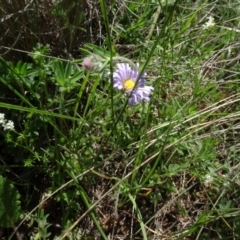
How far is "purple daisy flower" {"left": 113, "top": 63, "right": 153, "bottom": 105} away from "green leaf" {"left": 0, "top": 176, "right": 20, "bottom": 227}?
0.37 m

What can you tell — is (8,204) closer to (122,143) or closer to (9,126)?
(9,126)

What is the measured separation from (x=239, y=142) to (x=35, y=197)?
581 mm

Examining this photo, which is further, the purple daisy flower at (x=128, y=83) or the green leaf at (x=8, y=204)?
the green leaf at (x=8, y=204)

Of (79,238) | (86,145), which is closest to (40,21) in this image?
(86,145)

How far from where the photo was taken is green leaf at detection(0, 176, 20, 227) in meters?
1.29

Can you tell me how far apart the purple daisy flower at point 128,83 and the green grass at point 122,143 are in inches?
1.2

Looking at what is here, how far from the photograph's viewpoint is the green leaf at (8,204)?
1.29 meters

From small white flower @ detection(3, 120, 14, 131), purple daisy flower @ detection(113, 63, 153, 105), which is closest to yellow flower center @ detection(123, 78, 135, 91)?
purple daisy flower @ detection(113, 63, 153, 105)

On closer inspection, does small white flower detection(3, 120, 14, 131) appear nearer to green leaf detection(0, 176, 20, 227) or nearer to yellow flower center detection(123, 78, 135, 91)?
green leaf detection(0, 176, 20, 227)

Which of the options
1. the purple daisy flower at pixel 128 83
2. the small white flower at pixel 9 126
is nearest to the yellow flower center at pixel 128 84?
the purple daisy flower at pixel 128 83

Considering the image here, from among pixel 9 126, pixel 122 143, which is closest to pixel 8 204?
pixel 9 126

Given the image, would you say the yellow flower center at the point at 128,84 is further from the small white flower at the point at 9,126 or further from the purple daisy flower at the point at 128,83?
the small white flower at the point at 9,126

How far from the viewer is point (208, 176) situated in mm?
1361

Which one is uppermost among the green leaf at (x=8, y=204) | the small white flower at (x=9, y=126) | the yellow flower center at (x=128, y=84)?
the yellow flower center at (x=128, y=84)
